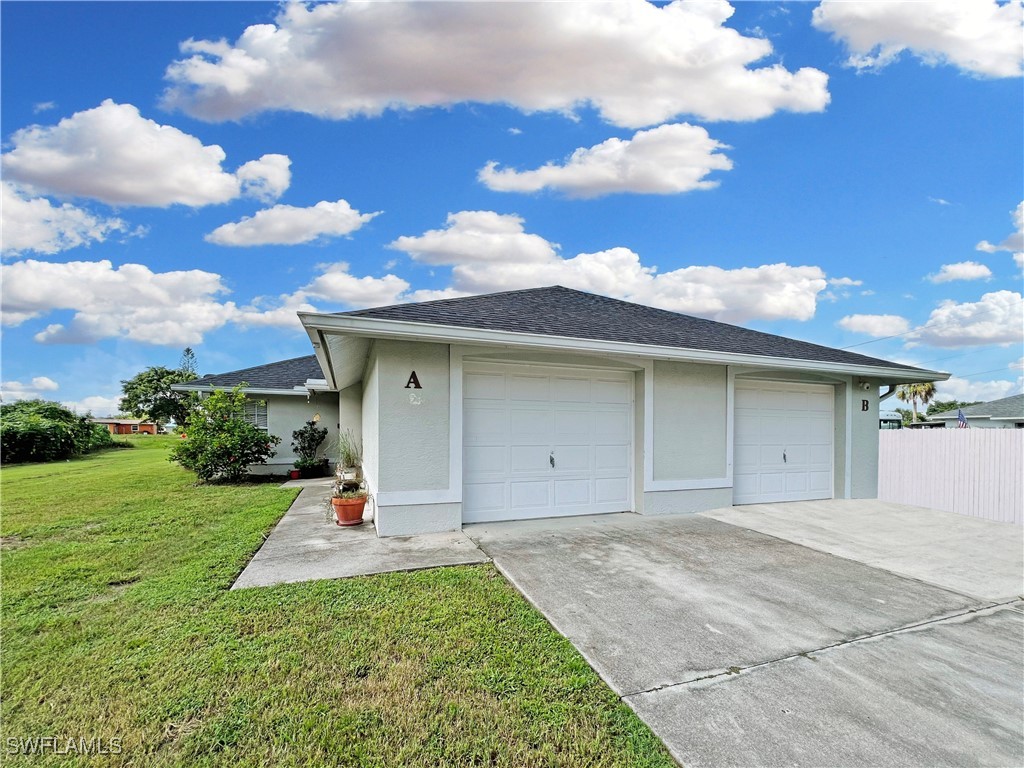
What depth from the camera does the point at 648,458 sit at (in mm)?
7527

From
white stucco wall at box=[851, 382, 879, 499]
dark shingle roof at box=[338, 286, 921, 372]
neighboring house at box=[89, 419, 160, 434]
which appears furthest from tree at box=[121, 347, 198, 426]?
white stucco wall at box=[851, 382, 879, 499]

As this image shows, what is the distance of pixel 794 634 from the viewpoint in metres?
3.52

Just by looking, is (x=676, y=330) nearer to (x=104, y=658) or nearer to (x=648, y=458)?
(x=648, y=458)

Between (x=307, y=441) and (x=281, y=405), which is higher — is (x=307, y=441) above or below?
below

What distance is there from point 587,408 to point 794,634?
431cm

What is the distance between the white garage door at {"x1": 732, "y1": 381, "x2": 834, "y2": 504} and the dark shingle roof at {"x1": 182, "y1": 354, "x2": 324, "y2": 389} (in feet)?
35.8

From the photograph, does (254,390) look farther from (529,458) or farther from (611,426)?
(611,426)

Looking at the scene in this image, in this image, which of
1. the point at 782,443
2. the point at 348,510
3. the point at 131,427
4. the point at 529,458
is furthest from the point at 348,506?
the point at 131,427

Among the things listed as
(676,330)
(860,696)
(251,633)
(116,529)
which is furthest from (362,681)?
(676,330)

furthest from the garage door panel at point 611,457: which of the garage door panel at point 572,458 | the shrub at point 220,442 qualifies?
the shrub at point 220,442

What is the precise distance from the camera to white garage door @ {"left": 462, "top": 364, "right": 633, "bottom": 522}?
269 inches

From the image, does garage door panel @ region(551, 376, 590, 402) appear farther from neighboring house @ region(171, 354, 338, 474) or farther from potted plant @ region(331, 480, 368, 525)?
neighboring house @ region(171, 354, 338, 474)

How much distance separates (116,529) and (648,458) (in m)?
7.85

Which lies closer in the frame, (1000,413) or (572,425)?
(572,425)
